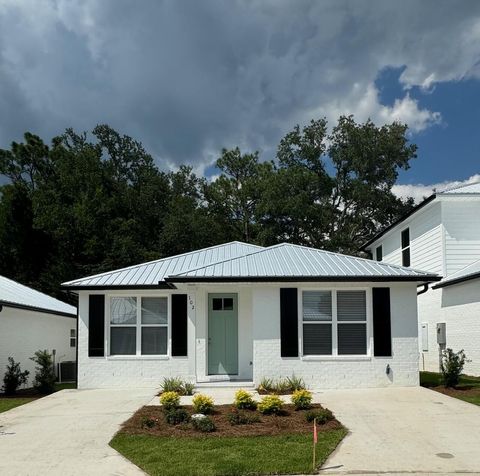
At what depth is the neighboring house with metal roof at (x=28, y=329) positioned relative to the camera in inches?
685

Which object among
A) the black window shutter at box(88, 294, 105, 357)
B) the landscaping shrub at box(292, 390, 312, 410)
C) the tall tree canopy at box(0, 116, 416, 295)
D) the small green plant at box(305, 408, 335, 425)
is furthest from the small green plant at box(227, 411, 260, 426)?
the tall tree canopy at box(0, 116, 416, 295)

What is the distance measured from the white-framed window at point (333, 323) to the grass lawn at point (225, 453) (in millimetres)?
5473

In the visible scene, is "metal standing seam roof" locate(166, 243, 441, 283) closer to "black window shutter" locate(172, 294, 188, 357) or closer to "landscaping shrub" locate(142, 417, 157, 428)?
"black window shutter" locate(172, 294, 188, 357)

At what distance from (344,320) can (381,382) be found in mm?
1737

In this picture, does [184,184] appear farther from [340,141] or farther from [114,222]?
[340,141]

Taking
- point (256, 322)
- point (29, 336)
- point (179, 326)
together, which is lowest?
point (29, 336)

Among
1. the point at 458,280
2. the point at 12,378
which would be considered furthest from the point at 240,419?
the point at 458,280

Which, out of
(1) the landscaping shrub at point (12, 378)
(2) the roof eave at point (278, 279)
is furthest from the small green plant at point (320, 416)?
(1) the landscaping shrub at point (12, 378)

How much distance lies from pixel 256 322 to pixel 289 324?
2.67 feet

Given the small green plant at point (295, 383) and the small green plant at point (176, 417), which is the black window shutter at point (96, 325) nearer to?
the small green plant at point (295, 383)

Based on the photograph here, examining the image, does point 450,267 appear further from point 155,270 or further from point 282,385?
point 155,270

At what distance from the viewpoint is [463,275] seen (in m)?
17.7

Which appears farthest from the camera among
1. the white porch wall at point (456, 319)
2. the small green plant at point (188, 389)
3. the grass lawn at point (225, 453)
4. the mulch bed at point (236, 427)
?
the white porch wall at point (456, 319)

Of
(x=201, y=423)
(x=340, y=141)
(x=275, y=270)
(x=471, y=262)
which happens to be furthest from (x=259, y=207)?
(x=201, y=423)
